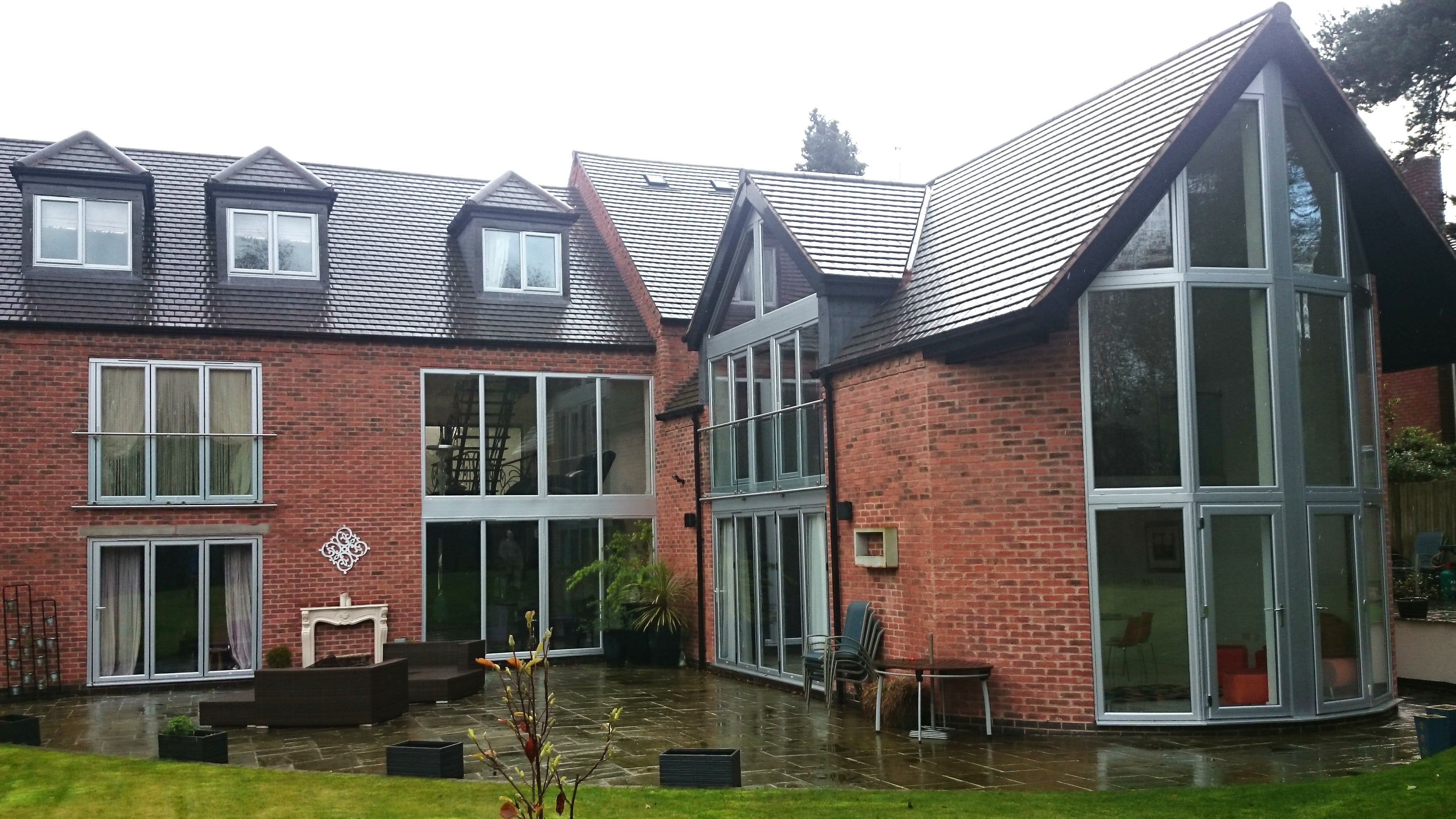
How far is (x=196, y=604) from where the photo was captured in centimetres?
1602

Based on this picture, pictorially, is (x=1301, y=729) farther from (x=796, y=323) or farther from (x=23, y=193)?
(x=23, y=193)

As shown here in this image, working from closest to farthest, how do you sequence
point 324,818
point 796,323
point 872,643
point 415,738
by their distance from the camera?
1. point 324,818
2. point 415,738
3. point 872,643
4. point 796,323

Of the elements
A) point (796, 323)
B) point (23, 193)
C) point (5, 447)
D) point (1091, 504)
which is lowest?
point (1091, 504)

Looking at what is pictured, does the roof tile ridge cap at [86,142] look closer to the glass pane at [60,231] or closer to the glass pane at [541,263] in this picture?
the glass pane at [60,231]

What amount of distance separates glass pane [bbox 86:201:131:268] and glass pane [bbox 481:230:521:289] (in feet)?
16.0

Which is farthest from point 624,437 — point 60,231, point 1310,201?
point 1310,201

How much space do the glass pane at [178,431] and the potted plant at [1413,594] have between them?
14.1 meters

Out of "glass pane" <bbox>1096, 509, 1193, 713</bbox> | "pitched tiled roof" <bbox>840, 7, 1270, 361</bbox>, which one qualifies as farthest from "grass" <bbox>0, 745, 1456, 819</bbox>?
"pitched tiled roof" <bbox>840, 7, 1270, 361</bbox>

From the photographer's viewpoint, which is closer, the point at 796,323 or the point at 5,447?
the point at 796,323

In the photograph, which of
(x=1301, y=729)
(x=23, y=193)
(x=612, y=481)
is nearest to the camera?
(x=1301, y=729)

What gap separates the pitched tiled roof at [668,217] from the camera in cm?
1917

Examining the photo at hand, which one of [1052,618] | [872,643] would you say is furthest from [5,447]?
[1052,618]

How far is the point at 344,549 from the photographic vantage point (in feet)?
55.0

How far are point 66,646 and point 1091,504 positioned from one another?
12.5 metres
